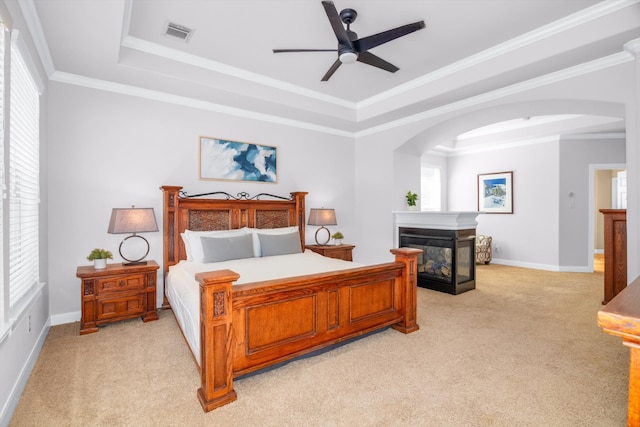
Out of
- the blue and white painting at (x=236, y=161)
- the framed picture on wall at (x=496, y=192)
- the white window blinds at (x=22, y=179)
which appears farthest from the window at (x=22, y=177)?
the framed picture on wall at (x=496, y=192)

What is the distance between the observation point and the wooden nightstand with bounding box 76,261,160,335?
328 cm

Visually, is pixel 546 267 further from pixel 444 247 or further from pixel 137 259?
pixel 137 259

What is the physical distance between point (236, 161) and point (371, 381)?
350 cm

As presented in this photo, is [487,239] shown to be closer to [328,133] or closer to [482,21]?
[328,133]

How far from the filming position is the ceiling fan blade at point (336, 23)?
2.31 metres

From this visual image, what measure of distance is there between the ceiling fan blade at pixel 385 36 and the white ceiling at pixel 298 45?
0.42 m

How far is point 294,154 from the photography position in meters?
5.36

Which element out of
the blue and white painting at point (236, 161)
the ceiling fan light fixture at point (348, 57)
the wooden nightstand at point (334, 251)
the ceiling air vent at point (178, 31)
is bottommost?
the wooden nightstand at point (334, 251)

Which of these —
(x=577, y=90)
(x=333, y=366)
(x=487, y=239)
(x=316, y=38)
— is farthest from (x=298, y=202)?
(x=487, y=239)

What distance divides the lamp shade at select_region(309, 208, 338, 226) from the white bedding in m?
0.87

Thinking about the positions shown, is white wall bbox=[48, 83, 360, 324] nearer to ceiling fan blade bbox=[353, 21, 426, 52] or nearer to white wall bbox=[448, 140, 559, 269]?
ceiling fan blade bbox=[353, 21, 426, 52]

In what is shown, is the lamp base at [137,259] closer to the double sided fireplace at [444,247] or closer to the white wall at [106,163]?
the white wall at [106,163]

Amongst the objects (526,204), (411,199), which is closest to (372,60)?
(411,199)

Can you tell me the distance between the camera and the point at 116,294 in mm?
3439
